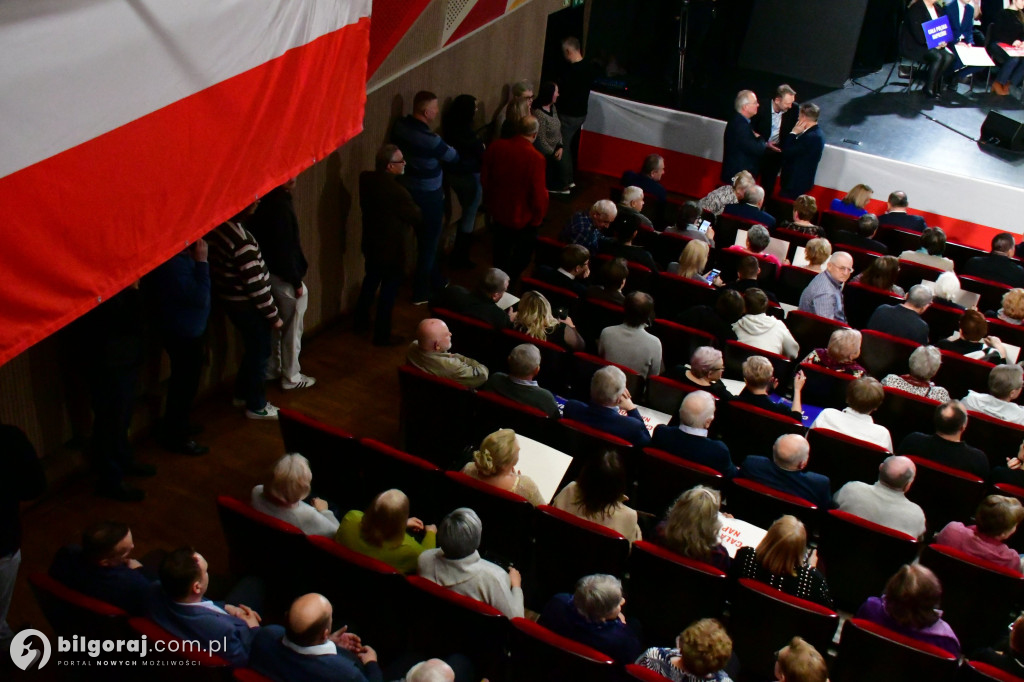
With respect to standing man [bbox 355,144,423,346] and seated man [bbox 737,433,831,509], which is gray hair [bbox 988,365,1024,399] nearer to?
seated man [bbox 737,433,831,509]

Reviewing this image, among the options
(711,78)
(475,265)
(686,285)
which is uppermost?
(711,78)

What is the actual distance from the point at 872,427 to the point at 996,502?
86cm

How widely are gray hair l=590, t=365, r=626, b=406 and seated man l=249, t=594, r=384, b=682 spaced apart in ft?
Answer: 6.16

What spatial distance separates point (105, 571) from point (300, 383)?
2.55m

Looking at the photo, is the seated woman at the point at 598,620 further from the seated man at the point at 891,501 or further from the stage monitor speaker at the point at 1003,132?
the stage monitor speaker at the point at 1003,132

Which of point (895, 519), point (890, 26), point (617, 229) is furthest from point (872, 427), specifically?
point (890, 26)

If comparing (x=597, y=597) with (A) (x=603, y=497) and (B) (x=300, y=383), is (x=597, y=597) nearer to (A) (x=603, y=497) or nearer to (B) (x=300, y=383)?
(A) (x=603, y=497)

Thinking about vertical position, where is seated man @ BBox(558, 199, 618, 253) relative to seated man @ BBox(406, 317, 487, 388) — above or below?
above

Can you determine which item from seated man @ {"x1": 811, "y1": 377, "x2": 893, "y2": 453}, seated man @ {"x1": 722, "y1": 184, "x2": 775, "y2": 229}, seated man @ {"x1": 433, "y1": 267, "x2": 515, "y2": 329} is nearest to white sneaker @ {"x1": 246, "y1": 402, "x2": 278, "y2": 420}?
seated man @ {"x1": 433, "y1": 267, "x2": 515, "y2": 329}

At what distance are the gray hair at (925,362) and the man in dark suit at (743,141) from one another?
3.89 meters

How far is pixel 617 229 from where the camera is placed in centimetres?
683

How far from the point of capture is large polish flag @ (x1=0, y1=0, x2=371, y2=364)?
106 inches

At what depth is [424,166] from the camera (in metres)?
6.43

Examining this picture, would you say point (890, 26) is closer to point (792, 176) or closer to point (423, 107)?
point (792, 176)
